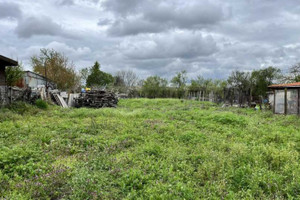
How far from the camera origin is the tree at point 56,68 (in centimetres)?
2402

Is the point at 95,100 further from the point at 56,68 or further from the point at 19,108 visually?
the point at 56,68

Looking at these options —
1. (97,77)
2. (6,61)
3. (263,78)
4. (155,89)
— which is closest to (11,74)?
(6,61)

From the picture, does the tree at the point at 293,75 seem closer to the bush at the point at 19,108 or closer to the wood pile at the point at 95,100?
the wood pile at the point at 95,100

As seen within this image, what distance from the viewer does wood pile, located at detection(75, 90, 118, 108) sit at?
15618 millimetres

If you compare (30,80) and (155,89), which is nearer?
(30,80)

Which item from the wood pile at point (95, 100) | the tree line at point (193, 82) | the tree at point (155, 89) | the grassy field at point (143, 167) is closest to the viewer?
the grassy field at point (143, 167)

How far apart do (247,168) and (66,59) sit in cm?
2704

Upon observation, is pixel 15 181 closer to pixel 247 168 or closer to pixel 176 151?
pixel 176 151

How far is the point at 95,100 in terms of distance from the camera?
15742 millimetres

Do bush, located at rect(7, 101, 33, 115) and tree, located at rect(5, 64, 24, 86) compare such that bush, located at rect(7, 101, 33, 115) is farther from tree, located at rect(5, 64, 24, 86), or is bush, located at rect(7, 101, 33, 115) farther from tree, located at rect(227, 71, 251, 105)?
tree, located at rect(227, 71, 251, 105)

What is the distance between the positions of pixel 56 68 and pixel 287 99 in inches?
908

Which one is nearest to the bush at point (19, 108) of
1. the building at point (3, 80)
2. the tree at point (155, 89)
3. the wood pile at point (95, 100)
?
the building at point (3, 80)

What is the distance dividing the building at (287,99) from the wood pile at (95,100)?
11525 mm

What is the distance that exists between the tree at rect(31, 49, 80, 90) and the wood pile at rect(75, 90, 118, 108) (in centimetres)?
934
